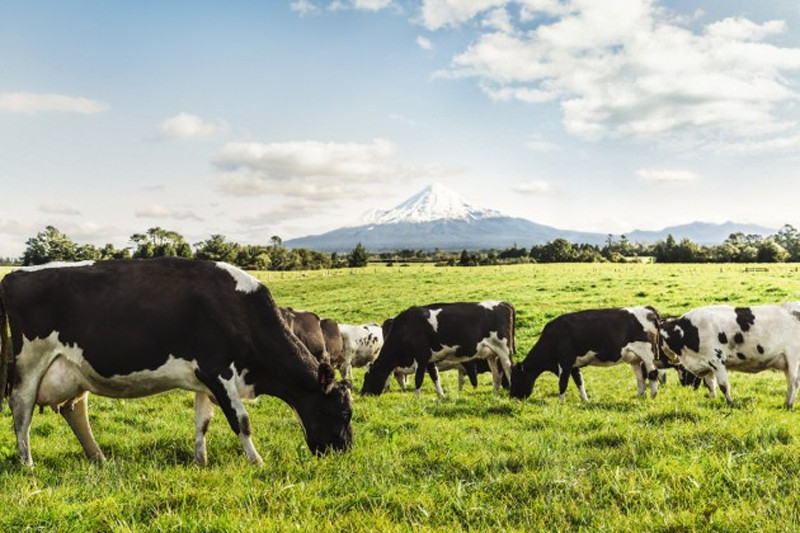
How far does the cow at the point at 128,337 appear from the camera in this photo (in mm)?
6555

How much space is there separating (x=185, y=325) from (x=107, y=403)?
6488 millimetres

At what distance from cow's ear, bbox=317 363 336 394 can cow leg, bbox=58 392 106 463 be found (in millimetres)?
3040

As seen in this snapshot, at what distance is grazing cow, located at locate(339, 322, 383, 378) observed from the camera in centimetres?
2052

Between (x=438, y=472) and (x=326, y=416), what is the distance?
1934 millimetres

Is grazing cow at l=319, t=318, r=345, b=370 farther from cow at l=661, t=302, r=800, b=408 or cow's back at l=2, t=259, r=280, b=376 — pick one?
cow's back at l=2, t=259, r=280, b=376

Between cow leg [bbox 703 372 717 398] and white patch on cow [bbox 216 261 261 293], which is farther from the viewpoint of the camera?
cow leg [bbox 703 372 717 398]

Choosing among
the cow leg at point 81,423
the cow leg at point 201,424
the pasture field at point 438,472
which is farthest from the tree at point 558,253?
the cow leg at point 81,423

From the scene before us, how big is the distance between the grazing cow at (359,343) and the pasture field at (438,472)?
910 cm

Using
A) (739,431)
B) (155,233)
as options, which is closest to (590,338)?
(739,431)

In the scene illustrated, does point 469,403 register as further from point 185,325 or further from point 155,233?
point 155,233

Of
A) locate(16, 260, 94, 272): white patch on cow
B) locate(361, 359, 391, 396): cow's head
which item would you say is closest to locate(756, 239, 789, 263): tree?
locate(361, 359, 391, 396): cow's head

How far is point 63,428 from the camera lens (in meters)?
8.95

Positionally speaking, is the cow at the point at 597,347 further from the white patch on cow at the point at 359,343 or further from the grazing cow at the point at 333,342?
the white patch on cow at the point at 359,343

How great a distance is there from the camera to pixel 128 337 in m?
6.53
